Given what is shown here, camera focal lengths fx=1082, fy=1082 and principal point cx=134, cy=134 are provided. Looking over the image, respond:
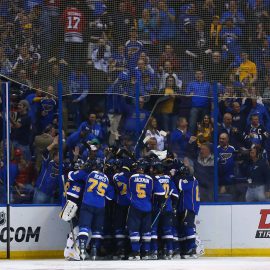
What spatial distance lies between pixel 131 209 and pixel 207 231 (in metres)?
1.43

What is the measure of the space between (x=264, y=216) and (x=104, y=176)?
260cm

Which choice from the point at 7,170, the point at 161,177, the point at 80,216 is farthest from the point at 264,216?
the point at 7,170

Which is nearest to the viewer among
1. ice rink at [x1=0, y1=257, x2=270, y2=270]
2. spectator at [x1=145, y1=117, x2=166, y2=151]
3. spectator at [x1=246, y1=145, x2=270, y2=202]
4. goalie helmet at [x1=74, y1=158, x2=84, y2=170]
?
ice rink at [x1=0, y1=257, x2=270, y2=270]

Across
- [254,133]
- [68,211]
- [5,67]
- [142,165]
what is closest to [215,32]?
[254,133]

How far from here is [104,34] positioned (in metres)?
15.9

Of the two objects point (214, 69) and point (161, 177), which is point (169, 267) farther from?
point (214, 69)

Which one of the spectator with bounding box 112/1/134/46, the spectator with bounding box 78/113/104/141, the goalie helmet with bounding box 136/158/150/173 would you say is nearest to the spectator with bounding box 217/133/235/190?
the goalie helmet with bounding box 136/158/150/173

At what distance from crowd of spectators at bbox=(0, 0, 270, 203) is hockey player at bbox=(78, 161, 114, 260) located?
0.47 metres

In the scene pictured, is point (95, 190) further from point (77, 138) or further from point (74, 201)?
point (77, 138)

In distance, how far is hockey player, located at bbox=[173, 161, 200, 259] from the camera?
15.6 meters

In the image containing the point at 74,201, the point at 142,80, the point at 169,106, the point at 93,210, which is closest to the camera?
the point at 93,210

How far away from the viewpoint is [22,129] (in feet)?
51.5

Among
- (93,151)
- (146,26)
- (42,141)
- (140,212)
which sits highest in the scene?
(146,26)

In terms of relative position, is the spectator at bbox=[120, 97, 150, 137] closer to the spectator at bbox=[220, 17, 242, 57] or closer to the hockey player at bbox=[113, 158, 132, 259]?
the hockey player at bbox=[113, 158, 132, 259]
